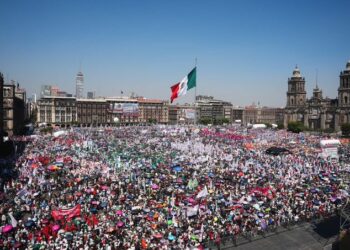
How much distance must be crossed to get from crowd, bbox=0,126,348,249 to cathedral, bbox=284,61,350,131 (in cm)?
6514

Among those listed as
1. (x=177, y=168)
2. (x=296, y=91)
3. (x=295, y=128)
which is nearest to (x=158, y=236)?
(x=177, y=168)

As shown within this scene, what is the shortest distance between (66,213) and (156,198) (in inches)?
224

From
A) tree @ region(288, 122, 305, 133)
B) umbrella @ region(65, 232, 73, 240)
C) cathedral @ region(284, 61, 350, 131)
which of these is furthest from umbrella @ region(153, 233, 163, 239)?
cathedral @ region(284, 61, 350, 131)

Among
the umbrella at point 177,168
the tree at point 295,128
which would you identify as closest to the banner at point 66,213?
the umbrella at point 177,168

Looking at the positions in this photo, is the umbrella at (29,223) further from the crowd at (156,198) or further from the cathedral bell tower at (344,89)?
the cathedral bell tower at (344,89)

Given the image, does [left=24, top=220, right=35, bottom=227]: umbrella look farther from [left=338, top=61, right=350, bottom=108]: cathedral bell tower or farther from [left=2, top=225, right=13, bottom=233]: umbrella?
[left=338, top=61, right=350, bottom=108]: cathedral bell tower

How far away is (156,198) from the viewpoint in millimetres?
20078

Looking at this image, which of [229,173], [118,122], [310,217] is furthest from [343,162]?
[118,122]

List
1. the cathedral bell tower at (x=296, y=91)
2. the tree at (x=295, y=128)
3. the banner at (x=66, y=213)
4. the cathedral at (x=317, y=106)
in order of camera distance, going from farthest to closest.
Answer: the cathedral bell tower at (x=296, y=91) → the cathedral at (x=317, y=106) → the tree at (x=295, y=128) → the banner at (x=66, y=213)

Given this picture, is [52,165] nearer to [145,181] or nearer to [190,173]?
[145,181]

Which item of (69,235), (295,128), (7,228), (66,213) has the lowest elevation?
(69,235)

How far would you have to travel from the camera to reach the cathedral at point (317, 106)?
8936cm

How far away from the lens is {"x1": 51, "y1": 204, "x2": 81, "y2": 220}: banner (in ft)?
53.3

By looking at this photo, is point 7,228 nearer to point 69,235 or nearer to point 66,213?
point 66,213
